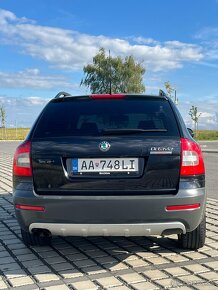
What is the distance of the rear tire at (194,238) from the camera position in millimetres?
4190

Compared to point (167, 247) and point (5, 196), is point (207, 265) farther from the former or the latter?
point (5, 196)

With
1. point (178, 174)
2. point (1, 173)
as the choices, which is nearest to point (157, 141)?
point (178, 174)

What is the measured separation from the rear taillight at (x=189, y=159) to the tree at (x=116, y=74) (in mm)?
53038

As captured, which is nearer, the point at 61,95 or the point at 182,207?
the point at 182,207

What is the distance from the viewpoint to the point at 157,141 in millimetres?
3625

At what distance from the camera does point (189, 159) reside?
12.0ft

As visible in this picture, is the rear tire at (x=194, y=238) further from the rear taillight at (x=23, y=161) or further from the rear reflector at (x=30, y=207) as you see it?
the rear taillight at (x=23, y=161)

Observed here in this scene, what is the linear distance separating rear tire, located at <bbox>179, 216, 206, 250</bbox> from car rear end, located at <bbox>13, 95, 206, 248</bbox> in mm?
411

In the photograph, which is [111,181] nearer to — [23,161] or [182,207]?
[182,207]

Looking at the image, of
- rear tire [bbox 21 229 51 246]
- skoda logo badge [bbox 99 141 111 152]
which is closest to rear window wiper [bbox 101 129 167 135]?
skoda logo badge [bbox 99 141 111 152]


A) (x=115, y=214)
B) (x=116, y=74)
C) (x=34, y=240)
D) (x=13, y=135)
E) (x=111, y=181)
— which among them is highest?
(x=116, y=74)

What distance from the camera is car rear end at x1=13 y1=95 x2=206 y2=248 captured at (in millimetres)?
→ 3570

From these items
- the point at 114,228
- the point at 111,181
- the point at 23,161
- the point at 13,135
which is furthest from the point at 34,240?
the point at 13,135

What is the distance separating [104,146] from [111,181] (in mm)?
317
